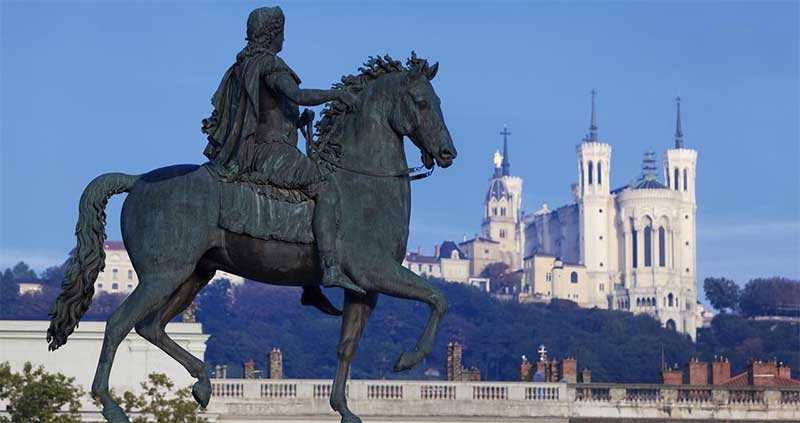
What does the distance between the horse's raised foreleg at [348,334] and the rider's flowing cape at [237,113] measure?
1094 millimetres

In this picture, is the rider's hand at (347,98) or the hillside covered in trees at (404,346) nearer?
the rider's hand at (347,98)

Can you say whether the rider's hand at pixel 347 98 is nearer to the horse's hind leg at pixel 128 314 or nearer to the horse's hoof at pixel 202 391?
the horse's hind leg at pixel 128 314

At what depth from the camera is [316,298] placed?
14.5 m

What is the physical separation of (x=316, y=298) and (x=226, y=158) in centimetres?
115

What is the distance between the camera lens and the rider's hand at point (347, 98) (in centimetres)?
1404

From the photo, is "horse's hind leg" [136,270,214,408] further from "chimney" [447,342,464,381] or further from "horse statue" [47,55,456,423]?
"chimney" [447,342,464,381]

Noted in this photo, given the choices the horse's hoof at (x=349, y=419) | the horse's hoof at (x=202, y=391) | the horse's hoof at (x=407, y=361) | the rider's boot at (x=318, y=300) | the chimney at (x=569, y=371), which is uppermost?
the chimney at (x=569, y=371)

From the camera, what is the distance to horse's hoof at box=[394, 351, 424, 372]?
13805mm

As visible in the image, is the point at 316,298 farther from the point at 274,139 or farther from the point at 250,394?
the point at 250,394

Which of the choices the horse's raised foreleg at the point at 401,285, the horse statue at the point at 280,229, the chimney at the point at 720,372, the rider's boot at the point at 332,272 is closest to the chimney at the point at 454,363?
the chimney at the point at 720,372

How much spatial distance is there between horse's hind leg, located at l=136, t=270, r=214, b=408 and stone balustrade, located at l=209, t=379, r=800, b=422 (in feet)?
134

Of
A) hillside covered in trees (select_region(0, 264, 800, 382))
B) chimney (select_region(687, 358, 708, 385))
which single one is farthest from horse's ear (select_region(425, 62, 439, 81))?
hillside covered in trees (select_region(0, 264, 800, 382))

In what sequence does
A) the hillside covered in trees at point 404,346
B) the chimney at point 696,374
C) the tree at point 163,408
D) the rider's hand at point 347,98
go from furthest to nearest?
1. the hillside covered in trees at point 404,346
2. the chimney at point 696,374
3. the tree at point 163,408
4. the rider's hand at point 347,98

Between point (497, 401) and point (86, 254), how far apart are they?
44.3 m
